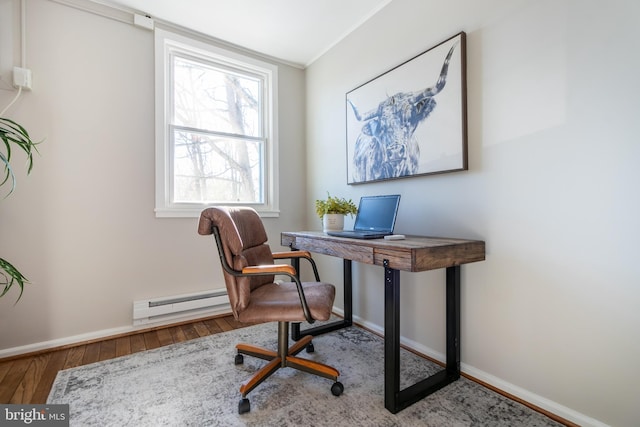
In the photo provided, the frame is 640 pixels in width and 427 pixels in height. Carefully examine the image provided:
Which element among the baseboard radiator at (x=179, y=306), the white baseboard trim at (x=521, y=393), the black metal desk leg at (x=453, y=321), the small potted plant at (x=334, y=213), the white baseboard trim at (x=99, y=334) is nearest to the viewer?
the white baseboard trim at (x=521, y=393)

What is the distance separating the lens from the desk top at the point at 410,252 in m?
1.28

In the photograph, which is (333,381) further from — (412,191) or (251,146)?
(251,146)

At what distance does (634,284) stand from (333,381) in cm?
139

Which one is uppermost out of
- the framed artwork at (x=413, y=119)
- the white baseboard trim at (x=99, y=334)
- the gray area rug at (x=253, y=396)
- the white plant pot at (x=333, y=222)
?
the framed artwork at (x=413, y=119)

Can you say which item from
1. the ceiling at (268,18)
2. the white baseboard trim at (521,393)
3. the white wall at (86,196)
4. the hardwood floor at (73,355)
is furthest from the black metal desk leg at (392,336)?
the ceiling at (268,18)

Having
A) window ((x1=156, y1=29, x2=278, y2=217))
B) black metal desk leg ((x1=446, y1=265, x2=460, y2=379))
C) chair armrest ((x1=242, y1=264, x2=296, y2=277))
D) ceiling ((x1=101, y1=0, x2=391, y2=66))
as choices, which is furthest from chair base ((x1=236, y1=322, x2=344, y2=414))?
ceiling ((x1=101, y1=0, x2=391, y2=66))

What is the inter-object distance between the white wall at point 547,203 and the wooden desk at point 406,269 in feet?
0.36

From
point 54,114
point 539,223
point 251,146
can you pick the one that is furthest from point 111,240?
point 539,223

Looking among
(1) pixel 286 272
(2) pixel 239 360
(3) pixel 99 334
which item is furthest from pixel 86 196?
(1) pixel 286 272

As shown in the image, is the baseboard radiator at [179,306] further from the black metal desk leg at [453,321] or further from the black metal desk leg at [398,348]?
the black metal desk leg at [453,321]

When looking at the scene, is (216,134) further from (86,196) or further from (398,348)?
(398,348)

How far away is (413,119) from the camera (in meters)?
1.92

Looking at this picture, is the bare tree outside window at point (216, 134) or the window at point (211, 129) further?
the bare tree outside window at point (216, 134)

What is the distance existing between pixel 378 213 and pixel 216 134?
1.73 meters
